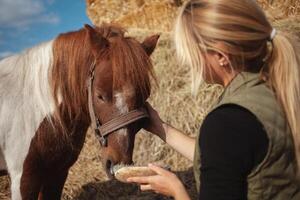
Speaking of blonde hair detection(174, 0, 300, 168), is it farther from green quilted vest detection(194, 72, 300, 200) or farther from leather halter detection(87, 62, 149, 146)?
leather halter detection(87, 62, 149, 146)

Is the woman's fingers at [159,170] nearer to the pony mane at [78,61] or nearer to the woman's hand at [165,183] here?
the woman's hand at [165,183]

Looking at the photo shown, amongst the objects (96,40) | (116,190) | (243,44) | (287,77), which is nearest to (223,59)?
(243,44)

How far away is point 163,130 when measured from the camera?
2332mm

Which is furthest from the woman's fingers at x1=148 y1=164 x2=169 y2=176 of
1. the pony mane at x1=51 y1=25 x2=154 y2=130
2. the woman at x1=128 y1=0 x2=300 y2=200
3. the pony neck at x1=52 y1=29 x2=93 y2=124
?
the pony neck at x1=52 y1=29 x2=93 y2=124

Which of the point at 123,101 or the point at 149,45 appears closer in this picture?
the point at 123,101

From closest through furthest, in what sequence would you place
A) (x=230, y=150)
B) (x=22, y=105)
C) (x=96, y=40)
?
1. (x=230, y=150)
2. (x=96, y=40)
3. (x=22, y=105)

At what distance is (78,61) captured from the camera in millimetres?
2664

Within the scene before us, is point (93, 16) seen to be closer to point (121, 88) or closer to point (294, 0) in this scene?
point (294, 0)

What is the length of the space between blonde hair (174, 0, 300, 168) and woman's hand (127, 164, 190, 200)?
16.0 inches

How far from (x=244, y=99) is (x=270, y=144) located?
0.57 ft

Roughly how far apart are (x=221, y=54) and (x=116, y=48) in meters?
1.13

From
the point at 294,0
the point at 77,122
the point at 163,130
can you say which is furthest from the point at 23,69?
the point at 294,0

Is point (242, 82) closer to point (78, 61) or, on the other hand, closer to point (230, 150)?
point (230, 150)

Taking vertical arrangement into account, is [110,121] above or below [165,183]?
above
